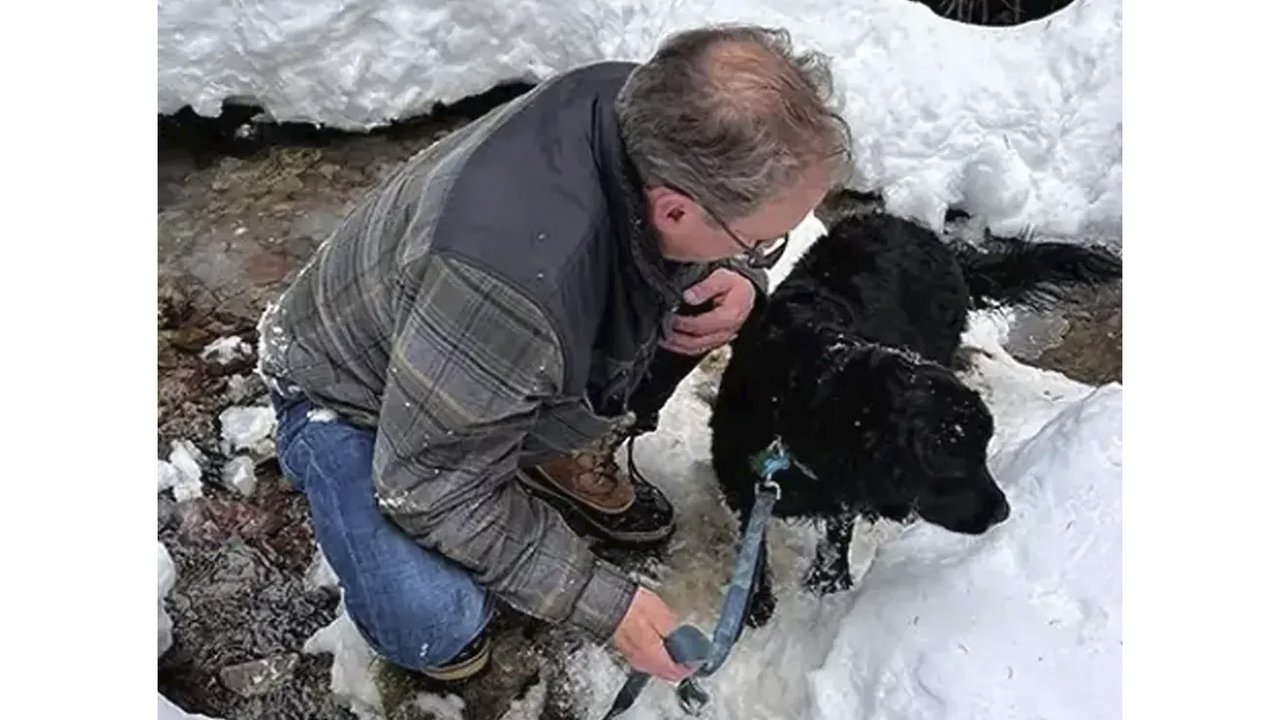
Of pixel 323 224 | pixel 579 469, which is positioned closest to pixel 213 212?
pixel 323 224

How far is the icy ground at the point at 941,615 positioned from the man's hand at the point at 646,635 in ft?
1.23

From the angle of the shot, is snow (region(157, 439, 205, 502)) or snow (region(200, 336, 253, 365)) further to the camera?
snow (region(200, 336, 253, 365))

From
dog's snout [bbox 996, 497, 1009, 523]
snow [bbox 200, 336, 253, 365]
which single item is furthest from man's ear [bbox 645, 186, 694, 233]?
snow [bbox 200, 336, 253, 365]

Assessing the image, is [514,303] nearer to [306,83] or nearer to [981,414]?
[981,414]

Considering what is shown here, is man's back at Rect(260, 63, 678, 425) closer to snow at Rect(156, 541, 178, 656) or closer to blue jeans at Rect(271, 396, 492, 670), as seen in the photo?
blue jeans at Rect(271, 396, 492, 670)

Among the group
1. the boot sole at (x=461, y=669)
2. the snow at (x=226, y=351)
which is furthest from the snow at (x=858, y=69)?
the boot sole at (x=461, y=669)

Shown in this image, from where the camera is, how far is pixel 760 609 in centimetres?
266

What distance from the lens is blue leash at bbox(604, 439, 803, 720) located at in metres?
2.15

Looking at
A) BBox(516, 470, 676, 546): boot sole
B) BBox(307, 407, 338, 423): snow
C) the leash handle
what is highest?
BBox(307, 407, 338, 423): snow

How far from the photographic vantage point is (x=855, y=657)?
94.0 inches

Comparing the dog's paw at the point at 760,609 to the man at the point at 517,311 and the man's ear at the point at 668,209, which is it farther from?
the man's ear at the point at 668,209

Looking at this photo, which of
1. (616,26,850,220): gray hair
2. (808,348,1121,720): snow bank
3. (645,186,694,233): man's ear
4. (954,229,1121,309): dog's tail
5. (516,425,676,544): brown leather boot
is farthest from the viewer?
(954,229,1121,309): dog's tail

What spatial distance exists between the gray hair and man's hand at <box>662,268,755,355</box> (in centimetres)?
67
